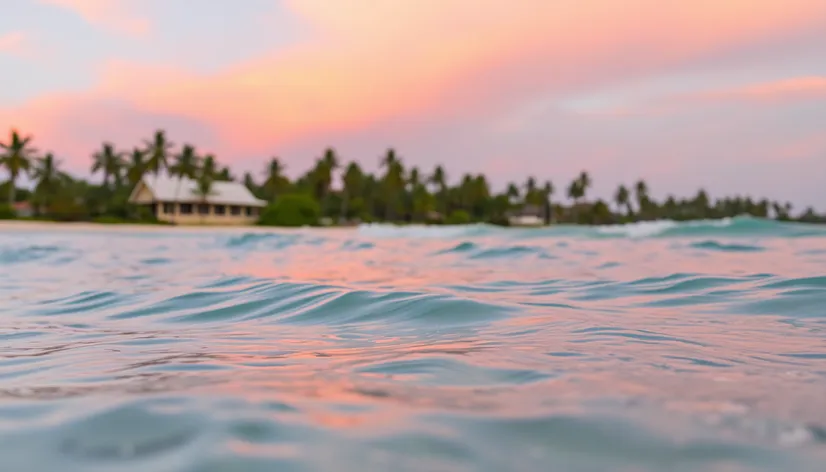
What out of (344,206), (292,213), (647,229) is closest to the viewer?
(647,229)

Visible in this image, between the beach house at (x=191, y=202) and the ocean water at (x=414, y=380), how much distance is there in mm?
44292

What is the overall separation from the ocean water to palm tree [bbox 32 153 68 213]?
47.1 metres

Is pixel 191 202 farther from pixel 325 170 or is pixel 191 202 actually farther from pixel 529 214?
pixel 529 214

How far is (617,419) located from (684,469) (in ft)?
1.24

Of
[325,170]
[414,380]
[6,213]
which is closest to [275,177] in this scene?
[325,170]

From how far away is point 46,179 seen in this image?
47.3m

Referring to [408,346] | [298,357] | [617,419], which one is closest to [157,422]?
[298,357]

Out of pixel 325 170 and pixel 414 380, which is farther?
pixel 325 170

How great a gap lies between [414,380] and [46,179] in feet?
172

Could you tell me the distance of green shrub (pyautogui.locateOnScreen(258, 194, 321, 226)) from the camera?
144 feet

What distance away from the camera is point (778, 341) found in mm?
3516

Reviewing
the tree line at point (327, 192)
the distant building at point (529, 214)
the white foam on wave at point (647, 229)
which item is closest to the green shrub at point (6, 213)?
the tree line at point (327, 192)

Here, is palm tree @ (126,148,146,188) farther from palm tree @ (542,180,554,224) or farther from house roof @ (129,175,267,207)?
palm tree @ (542,180,554,224)

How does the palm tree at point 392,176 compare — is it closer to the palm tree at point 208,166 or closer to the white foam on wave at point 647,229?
the palm tree at point 208,166
